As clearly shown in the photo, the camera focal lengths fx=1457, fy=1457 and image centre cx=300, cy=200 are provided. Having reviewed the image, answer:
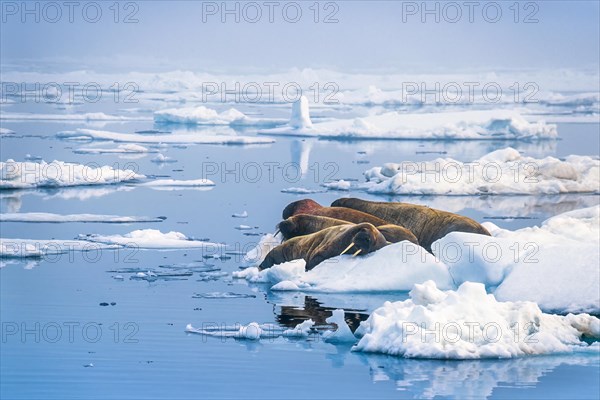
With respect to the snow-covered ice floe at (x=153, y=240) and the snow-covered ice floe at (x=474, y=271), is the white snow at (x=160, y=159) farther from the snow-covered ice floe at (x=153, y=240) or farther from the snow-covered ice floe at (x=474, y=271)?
the snow-covered ice floe at (x=474, y=271)

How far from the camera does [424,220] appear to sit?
16.3 m

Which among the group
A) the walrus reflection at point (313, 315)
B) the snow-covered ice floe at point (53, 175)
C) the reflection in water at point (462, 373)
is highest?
the snow-covered ice floe at point (53, 175)

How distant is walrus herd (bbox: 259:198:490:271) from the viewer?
14391 mm

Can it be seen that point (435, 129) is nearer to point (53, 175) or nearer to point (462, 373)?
point (53, 175)

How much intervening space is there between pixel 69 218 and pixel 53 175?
178 inches

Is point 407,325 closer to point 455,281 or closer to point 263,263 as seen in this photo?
point 455,281

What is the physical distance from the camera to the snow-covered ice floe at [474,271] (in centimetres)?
1294

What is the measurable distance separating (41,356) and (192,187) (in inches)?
517

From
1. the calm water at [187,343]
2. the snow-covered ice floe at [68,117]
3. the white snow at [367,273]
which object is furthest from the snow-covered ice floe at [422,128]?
the white snow at [367,273]

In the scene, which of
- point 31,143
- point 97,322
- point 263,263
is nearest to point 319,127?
point 31,143

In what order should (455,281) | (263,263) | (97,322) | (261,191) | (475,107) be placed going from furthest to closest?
(475,107)
(261,191)
(263,263)
(455,281)
(97,322)

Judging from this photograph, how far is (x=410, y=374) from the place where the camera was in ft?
34.6

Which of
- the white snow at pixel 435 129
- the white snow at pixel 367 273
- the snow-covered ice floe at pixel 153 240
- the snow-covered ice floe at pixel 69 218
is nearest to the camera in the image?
the white snow at pixel 367 273

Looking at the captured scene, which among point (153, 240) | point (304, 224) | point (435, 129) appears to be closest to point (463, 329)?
point (304, 224)
